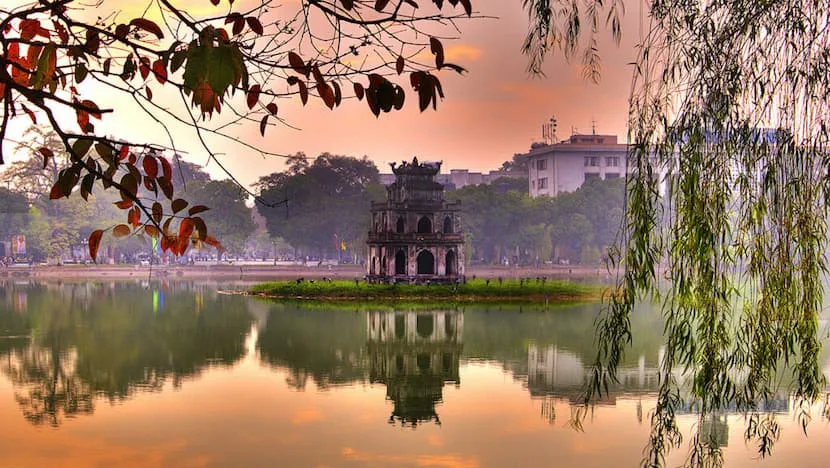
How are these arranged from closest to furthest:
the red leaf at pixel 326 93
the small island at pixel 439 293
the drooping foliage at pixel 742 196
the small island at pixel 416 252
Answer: the red leaf at pixel 326 93, the drooping foliage at pixel 742 196, the small island at pixel 439 293, the small island at pixel 416 252

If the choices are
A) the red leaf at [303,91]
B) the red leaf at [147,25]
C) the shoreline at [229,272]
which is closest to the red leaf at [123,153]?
the red leaf at [147,25]

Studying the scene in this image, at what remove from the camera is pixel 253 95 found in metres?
5.10

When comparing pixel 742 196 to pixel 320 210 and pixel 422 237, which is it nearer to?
pixel 422 237

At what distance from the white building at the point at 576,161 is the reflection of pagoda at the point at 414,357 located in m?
47.2

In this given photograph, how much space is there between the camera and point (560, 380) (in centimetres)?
2144

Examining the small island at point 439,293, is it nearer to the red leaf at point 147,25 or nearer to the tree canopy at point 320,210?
the tree canopy at point 320,210

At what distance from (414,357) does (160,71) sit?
1970 cm

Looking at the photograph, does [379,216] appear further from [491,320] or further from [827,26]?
[827,26]

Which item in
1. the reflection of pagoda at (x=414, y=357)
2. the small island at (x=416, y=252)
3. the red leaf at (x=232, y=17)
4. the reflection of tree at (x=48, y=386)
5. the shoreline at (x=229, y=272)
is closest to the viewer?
Result: the red leaf at (x=232, y=17)

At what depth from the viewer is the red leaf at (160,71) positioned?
5.28 metres

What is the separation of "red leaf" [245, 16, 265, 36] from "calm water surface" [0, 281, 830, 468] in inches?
349

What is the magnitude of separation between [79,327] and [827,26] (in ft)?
92.8

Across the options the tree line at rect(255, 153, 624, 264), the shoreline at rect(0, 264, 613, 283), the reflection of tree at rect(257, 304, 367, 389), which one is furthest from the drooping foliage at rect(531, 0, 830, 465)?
the tree line at rect(255, 153, 624, 264)

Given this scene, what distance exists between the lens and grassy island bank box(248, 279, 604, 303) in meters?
43.8
